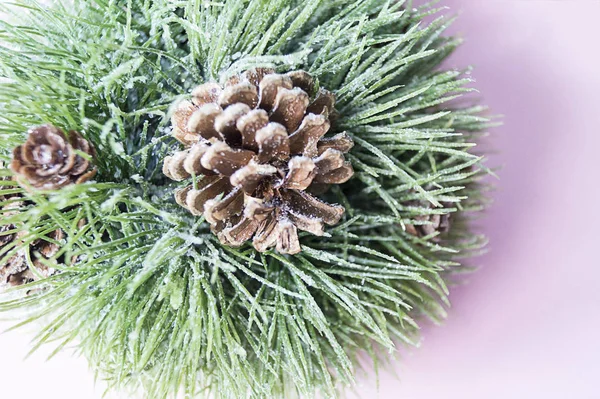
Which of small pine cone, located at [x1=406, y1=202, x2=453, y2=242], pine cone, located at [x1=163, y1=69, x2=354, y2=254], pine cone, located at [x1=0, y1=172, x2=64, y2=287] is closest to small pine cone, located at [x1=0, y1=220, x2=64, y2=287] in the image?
pine cone, located at [x1=0, y1=172, x2=64, y2=287]

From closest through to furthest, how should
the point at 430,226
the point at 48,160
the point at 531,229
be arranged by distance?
the point at 48,160
the point at 430,226
the point at 531,229

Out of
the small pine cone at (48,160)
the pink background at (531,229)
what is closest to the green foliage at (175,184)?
the small pine cone at (48,160)

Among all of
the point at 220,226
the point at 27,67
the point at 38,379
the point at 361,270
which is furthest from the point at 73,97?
the point at 38,379

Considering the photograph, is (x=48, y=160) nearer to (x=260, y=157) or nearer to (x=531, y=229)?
(x=260, y=157)

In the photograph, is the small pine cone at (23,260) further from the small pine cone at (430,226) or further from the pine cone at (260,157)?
the small pine cone at (430,226)

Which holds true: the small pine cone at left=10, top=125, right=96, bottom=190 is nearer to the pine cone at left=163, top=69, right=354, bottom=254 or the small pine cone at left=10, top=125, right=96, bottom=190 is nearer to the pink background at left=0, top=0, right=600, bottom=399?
the pine cone at left=163, top=69, right=354, bottom=254

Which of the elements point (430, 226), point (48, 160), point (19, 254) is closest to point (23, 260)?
point (19, 254)
